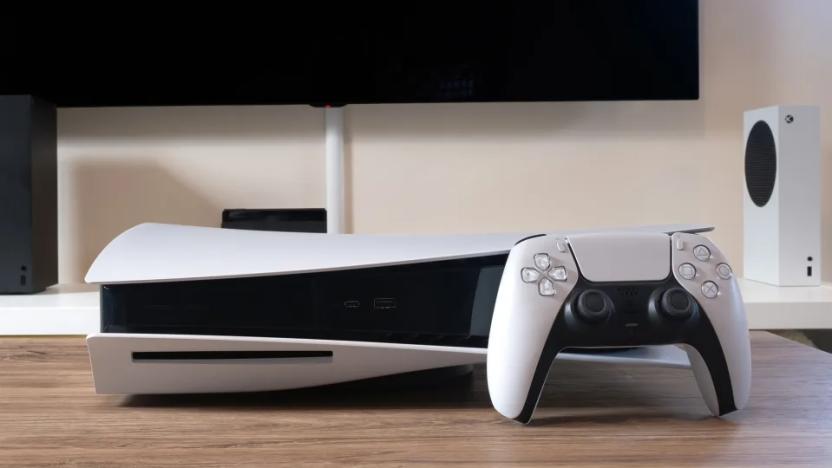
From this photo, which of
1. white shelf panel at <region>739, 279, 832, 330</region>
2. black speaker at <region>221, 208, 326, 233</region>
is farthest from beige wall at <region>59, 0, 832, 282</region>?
white shelf panel at <region>739, 279, 832, 330</region>

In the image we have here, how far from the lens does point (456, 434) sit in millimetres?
390

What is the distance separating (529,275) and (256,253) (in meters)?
0.15

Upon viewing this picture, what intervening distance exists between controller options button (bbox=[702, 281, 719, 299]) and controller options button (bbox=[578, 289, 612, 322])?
0.05 m

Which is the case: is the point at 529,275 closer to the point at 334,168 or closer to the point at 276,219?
the point at 276,219

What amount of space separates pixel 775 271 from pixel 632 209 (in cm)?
39

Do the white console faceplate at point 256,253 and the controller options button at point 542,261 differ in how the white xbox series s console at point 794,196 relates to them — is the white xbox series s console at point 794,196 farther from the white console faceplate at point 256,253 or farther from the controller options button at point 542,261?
the controller options button at point 542,261

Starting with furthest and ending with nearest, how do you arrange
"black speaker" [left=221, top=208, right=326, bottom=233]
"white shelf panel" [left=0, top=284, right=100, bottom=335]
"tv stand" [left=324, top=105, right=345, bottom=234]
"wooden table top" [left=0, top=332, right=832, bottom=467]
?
1. "tv stand" [left=324, top=105, right=345, bottom=234]
2. "black speaker" [left=221, top=208, right=326, bottom=233]
3. "white shelf panel" [left=0, top=284, right=100, bottom=335]
4. "wooden table top" [left=0, top=332, right=832, bottom=467]

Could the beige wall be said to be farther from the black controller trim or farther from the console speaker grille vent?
the black controller trim

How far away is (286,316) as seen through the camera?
44 cm

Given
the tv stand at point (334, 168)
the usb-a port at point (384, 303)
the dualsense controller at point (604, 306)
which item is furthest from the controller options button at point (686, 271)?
the tv stand at point (334, 168)

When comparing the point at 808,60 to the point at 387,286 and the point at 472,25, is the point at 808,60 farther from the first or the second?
the point at 387,286

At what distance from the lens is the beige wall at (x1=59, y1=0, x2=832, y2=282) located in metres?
2.09

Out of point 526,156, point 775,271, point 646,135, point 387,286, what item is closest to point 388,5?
point 526,156

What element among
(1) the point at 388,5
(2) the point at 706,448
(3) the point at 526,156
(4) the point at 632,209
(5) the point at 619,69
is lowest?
(2) the point at 706,448
